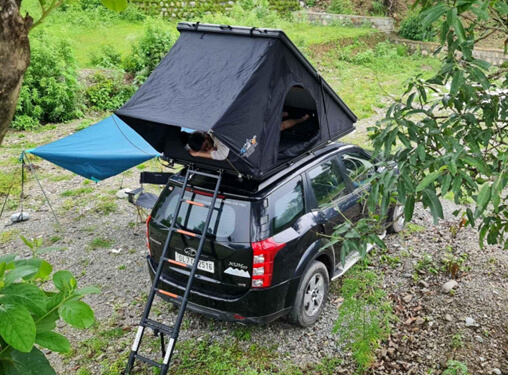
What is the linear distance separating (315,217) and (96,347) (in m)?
2.77

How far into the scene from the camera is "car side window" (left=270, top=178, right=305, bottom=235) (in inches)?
195

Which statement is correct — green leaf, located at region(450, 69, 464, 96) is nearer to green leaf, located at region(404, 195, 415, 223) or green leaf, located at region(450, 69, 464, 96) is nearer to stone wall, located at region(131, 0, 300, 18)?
green leaf, located at region(404, 195, 415, 223)

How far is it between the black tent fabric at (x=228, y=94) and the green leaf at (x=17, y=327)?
3.06 m

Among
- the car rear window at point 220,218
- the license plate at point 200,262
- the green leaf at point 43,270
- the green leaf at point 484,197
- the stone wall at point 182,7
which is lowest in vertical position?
the license plate at point 200,262

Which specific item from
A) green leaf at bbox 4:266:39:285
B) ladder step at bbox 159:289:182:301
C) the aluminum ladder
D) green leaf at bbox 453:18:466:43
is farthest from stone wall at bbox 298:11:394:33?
green leaf at bbox 4:266:39:285

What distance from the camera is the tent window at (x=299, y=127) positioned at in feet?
18.6

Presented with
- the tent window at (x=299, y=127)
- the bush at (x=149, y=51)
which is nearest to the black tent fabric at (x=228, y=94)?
the tent window at (x=299, y=127)

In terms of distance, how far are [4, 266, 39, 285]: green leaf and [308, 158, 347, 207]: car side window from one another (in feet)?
13.3

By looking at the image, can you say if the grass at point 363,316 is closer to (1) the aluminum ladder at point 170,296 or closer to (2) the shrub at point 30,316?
(1) the aluminum ladder at point 170,296

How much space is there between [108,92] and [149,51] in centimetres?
215

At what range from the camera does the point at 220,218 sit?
4883mm

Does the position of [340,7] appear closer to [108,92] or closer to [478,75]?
[108,92]

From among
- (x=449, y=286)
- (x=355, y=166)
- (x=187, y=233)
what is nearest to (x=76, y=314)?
(x=187, y=233)

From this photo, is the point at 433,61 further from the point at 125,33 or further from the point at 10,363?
the point at 10,363
